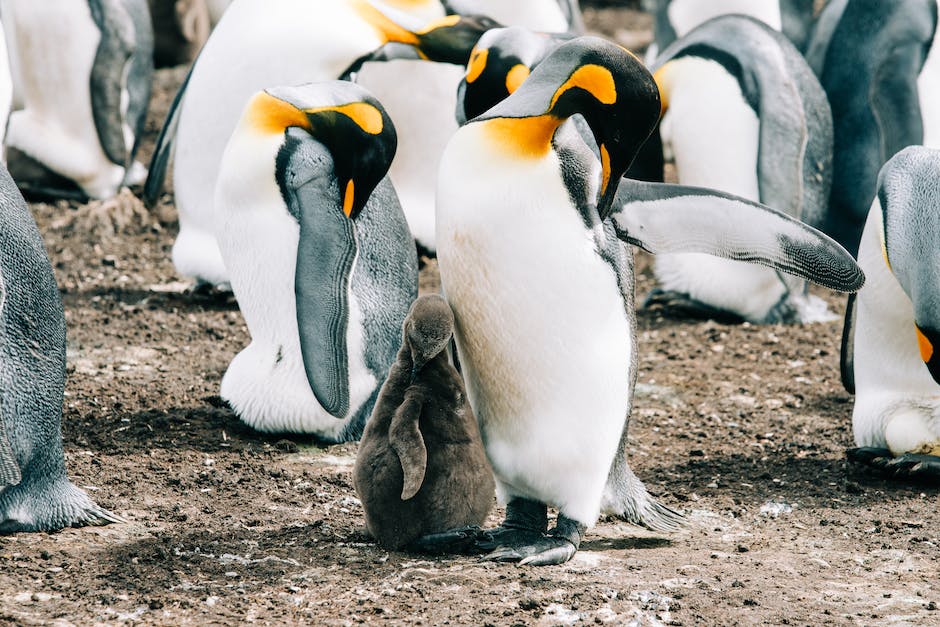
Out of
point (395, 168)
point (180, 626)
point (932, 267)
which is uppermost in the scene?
point (395, 168)

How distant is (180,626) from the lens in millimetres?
2648

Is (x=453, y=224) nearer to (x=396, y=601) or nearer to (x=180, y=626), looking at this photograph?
(x=396, y=601)

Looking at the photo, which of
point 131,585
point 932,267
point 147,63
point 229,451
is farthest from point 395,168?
point 131,585

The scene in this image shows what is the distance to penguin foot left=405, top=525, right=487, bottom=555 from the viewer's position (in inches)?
119

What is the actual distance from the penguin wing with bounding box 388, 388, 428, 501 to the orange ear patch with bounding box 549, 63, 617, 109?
714 millimetres

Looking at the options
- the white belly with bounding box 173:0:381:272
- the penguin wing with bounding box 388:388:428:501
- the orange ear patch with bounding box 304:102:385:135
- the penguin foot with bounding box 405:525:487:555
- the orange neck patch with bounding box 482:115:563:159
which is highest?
the white belly with bounding box 173:0:381:272

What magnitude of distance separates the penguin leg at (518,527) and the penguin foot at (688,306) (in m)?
2.71

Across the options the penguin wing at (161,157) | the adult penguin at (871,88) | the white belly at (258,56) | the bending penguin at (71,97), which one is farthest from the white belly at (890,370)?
the bending penguin at (71,97)

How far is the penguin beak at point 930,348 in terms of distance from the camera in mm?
3594

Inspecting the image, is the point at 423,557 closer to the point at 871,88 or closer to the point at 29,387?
the point at 29,387

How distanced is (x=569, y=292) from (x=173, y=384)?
191cm

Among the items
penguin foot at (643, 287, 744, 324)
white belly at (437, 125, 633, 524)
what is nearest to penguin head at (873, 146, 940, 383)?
white belly at (437, 125, 633, 524)

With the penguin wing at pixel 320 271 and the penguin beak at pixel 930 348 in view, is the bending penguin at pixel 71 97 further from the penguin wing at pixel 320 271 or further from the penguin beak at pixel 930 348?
the penguin beak at pixel 930 348

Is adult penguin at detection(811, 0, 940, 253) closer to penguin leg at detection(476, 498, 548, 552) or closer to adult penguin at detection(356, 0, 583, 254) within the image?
adult penguin at detection(356, 0, 583, 254)
